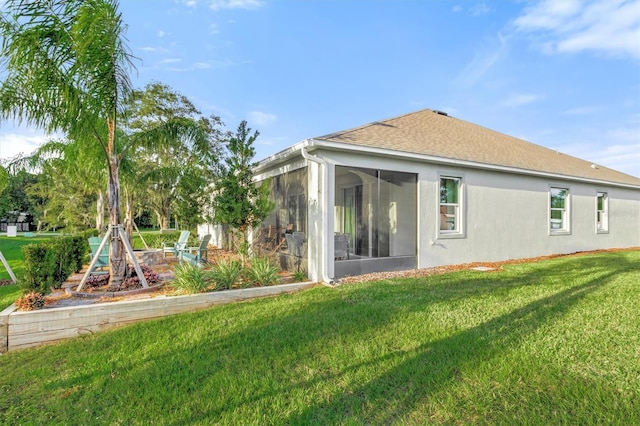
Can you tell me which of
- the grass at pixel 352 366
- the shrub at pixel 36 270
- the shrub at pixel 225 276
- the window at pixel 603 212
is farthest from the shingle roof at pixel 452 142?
the shrub at pixel 36 270

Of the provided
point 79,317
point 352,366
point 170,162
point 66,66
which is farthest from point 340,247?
point 170,162

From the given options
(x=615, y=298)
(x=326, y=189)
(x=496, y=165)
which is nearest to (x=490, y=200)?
(x=496, y=165)

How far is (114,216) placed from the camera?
6.12m

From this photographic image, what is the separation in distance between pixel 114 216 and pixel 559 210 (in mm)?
14727

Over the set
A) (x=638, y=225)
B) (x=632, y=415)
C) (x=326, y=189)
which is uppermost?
(x=326, y=189)

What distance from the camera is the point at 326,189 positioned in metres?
7.39

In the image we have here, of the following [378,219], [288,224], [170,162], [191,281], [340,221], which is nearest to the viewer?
[191,281]

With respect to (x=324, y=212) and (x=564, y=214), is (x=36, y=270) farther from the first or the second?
(x=564, y=214)

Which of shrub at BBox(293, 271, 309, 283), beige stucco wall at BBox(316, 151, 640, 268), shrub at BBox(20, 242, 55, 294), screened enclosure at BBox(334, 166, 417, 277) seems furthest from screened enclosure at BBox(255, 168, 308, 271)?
shrub at BBox(20, 242, 55, 294)

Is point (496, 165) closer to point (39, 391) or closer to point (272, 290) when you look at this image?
point (272, 290)

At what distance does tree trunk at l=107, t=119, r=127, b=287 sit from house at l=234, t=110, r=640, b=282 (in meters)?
3.74

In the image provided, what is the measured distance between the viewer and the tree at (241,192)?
763 cm

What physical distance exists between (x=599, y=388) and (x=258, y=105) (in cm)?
1469

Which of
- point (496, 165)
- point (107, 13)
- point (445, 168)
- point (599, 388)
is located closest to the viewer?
point (599, 388)
